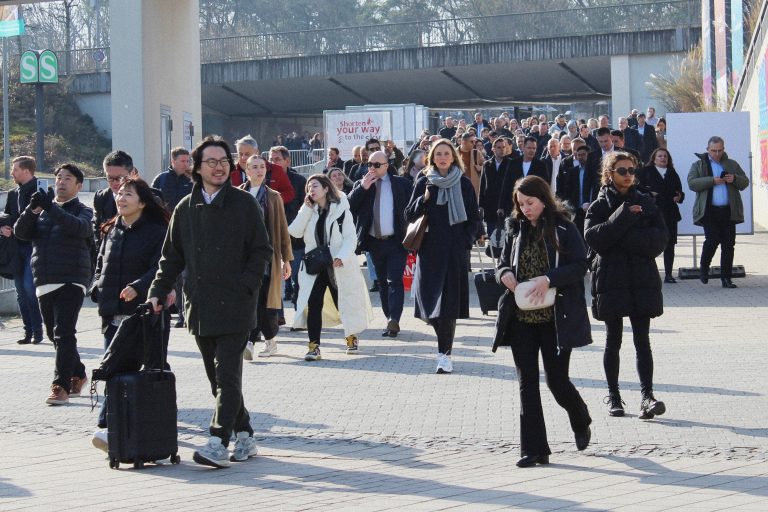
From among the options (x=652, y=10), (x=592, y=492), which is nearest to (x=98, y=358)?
(x=592, y=492)

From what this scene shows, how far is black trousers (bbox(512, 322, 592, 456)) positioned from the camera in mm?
7333

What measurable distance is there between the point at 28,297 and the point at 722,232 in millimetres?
8205

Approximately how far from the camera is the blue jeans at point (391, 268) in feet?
43.9

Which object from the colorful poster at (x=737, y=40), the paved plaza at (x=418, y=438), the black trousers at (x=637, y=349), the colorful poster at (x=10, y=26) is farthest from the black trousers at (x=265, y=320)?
the colorful poster at (x=10, y=26)

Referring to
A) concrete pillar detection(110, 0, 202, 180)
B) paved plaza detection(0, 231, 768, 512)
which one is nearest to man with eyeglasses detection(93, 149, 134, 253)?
paved plaza detection(0, 231, 768, 512)

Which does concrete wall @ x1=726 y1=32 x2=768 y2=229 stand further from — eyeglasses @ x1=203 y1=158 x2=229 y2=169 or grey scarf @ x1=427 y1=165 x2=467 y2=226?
eyeglasses @ x1=203 y1=158 x2=229 y2=169

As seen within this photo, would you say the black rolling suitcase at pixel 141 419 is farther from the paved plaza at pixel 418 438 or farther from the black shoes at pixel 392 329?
the black shoes at pixel 392 329

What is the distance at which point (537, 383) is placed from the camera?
290 inches

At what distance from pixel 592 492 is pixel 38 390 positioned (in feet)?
18.2

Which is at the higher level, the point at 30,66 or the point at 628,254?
the point at 30,66

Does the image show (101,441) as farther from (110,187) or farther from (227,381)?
(110,187)

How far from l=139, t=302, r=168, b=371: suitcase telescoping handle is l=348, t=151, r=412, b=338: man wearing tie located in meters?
5.61

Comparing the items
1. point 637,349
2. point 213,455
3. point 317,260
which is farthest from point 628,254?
point 317,260

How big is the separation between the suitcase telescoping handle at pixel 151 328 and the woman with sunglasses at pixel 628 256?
274cm
